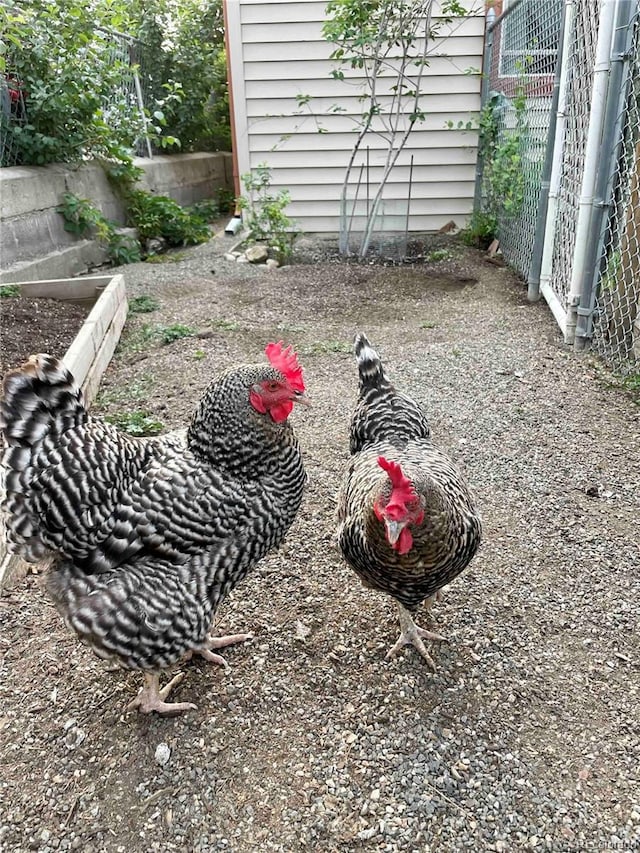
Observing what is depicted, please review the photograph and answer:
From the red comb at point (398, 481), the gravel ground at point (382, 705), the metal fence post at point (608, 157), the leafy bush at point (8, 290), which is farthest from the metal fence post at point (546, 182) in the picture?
the leafy bush at point (8, 290)

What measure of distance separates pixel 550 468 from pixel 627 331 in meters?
1.54

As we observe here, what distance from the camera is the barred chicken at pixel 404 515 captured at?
1.88 meters

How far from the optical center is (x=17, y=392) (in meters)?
1.95

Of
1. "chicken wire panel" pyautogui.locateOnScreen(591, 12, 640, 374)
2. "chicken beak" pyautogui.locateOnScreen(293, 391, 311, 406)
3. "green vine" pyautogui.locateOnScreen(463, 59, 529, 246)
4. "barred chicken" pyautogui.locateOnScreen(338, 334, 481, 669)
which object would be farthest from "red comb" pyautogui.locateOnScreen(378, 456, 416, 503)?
"green vine" pyautogui.locateOnScreen(463, 59, 529, 246)

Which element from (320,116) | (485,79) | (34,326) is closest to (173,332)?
(34,326)

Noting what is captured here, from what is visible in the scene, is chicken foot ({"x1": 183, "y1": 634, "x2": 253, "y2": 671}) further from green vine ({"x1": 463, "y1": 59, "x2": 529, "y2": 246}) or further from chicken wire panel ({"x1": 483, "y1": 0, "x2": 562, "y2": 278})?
green vine ({"x1": 463, "y1": 59, "x2": 529, "y2": 246})

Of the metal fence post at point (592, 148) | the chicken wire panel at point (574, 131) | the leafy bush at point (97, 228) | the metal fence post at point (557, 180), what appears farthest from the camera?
the leafy bush at point (97, 228)

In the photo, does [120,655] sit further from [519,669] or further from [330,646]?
[519,669]

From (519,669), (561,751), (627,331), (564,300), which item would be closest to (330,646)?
(519,669)

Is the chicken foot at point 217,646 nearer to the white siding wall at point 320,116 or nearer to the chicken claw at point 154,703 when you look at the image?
the chicken claw at point 154,703

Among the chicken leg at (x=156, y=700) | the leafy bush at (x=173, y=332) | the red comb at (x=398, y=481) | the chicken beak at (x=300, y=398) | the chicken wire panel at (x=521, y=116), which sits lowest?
the chicken leg at (x=156, y=700)

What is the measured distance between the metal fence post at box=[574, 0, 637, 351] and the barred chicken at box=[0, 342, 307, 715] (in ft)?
10.5

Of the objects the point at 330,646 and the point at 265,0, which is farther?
the point at 265,0

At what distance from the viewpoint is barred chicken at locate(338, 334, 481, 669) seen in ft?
6.16
